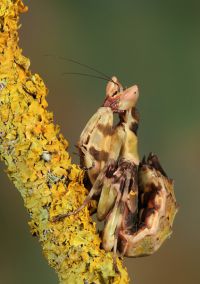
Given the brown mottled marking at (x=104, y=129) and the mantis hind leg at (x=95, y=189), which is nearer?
the mantis hind leg at (x=95, y=189)

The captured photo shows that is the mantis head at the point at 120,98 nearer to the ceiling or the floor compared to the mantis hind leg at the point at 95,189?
nearer to the ceiling

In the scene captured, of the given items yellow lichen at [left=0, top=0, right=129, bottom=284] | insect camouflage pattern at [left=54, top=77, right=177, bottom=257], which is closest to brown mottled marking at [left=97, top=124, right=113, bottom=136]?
insect camouflage pattern at [left=54, top=77, right=177, bottom=257]

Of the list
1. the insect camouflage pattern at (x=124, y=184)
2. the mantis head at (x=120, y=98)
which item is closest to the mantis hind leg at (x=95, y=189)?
the insect camouflage pattern at (x=124, y=184)

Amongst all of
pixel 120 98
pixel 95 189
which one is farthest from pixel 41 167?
pixel 120 98

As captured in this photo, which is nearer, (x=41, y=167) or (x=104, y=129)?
(x=41, y=167)

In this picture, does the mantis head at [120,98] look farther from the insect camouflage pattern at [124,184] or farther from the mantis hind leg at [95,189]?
the mantis hind leg at [95,189]

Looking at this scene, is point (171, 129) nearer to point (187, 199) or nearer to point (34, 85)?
point (187, 199)

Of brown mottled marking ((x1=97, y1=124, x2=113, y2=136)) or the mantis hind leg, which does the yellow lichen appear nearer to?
the mantis hind leg

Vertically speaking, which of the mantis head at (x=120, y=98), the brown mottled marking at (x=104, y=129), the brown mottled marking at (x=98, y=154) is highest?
the mantis head at (x=120, y=98)

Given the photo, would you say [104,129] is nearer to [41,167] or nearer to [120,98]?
[120,98]
